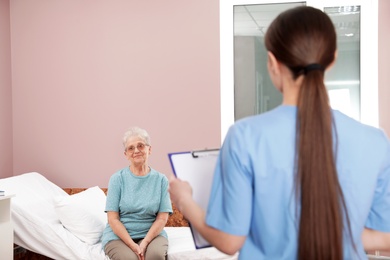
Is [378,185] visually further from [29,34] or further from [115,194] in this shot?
[29,34]

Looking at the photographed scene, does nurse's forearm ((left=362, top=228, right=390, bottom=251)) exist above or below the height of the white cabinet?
above

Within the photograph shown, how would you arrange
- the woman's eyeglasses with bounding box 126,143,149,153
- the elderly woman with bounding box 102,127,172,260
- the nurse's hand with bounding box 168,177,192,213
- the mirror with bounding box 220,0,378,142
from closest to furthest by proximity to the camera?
1. the nurse's hand with bounding box 168,177,192,213
2. the elderly woman with bounding box 102,127,172,260
3. the woman's eyeglasses with bounding box 126,143,149,153
4. the mirror with bounding box 220,0,378,142

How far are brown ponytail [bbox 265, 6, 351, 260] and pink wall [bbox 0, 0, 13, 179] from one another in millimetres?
3324

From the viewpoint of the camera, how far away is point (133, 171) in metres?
2.94

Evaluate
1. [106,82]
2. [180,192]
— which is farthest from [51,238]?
[180,192]

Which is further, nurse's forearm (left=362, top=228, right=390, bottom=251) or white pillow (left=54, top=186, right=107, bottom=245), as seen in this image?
white pillow (left=54, top=186, right=107, bottom=245)

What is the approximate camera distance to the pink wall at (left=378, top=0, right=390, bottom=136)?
3.54 m

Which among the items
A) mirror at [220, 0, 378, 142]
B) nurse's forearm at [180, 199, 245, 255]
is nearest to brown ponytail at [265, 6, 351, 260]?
nurse's forearm at [180, 199, 245, 255]

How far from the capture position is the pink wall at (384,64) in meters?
3.54

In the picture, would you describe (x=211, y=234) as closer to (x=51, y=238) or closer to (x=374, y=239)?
(x=374, y=239)

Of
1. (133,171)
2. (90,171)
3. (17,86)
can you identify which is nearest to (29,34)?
(17,86)

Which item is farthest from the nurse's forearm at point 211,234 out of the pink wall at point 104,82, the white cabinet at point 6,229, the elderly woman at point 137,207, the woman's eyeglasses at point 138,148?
the pink wall at point 104,82

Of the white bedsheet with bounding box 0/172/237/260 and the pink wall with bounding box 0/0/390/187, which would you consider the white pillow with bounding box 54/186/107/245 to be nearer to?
the white bedsheet with bounding box 0/172/237/260

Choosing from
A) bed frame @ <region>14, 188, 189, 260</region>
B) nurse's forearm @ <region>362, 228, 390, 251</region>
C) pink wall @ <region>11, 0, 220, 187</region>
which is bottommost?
bed frame @ <region>14, 188, 189, 260</region>
